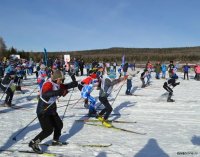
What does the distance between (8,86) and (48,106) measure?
23.0 feet

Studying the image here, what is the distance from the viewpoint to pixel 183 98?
1762 cm

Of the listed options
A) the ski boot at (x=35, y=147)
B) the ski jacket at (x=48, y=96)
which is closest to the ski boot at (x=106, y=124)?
the ski jacket at (x=48, y=96)

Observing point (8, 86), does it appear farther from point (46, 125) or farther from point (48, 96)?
point (48, 96)

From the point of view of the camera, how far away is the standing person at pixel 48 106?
692cm

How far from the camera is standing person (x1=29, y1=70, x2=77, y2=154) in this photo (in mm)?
6917

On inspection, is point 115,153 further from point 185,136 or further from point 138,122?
point 138,122

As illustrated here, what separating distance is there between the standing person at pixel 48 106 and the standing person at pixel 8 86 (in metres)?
6.81

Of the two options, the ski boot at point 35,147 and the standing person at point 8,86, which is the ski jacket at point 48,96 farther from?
the standing person at point 8,86

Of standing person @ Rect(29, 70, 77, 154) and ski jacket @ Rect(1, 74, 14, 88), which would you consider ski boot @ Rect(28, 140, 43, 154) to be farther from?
ski jacket @ Rect(1, 74, 14, 88)

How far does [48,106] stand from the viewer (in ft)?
23.7

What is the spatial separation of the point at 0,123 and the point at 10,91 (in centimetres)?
318

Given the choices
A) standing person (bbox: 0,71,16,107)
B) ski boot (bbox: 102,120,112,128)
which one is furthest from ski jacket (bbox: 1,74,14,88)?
ski boot (bbox: 102,120,112,128)

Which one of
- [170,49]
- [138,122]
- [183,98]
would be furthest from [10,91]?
[170,49]

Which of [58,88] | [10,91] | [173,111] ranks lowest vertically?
[173,111]
